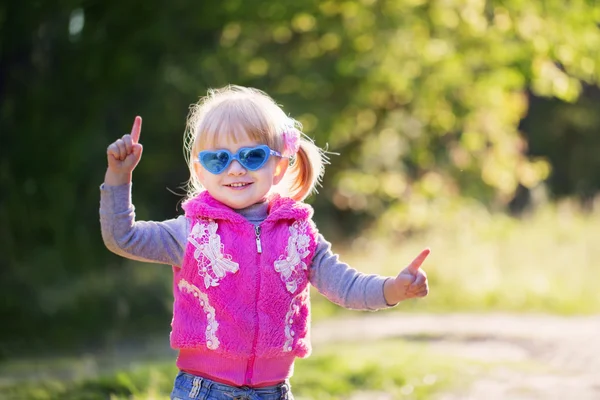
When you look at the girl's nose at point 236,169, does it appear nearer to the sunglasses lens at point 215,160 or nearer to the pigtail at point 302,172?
the sunglasses lens at point 215,160

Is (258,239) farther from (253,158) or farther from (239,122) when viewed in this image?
(239,122)

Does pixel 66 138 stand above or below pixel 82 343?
above

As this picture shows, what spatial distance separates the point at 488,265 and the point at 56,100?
5650 millimetres

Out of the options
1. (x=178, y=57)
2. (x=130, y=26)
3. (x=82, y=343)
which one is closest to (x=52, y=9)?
(x=130, y=26)

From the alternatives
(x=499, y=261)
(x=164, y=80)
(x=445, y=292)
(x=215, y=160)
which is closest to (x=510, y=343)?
(x=445, y=292)

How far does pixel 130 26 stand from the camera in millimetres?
8898

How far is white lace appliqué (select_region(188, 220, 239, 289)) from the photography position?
301 cm

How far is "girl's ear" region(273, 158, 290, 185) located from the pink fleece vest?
0.57ft

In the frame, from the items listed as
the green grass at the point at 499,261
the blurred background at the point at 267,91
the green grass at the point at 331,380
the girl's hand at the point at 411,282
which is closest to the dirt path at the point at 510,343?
the green grass at the point at 331,380

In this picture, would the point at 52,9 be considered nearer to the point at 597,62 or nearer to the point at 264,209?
the point at 597,62

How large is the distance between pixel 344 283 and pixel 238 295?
319 millimetres

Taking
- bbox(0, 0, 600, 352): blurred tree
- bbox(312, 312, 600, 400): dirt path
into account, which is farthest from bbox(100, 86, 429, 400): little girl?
bbox(0, 0, 600, 352): blurred tree

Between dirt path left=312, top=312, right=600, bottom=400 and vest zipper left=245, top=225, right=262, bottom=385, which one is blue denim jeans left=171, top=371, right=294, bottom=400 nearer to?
vest zipper left=245, top=225, right=262, bottom=385

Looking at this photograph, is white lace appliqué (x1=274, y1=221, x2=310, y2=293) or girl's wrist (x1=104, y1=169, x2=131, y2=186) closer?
girl's wrist (x1=104, y1=169, x2=131, y2=186)
